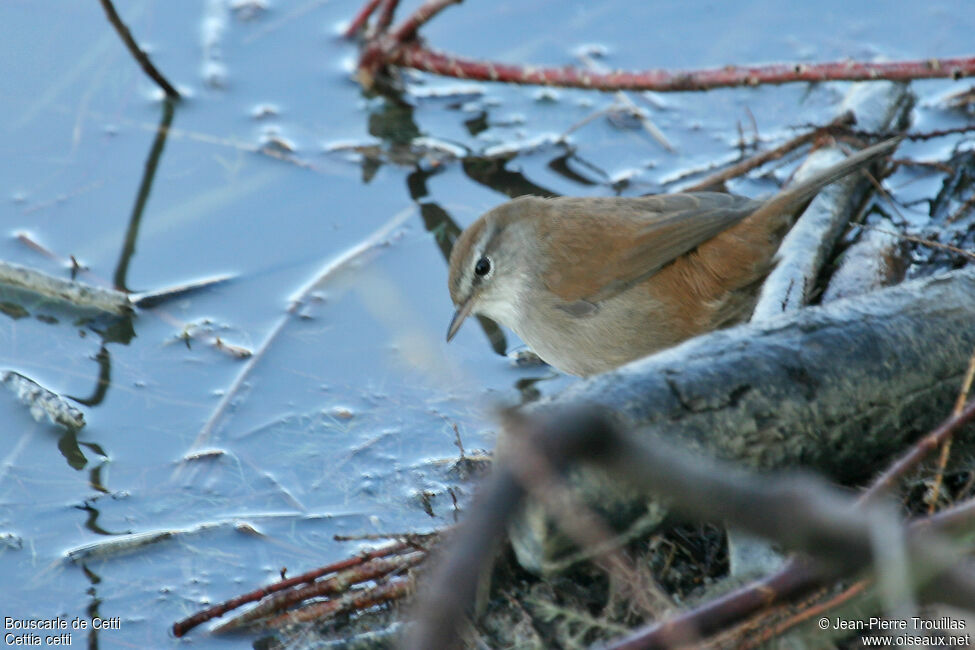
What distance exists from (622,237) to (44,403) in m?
2.82

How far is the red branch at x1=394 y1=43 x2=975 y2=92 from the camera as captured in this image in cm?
588

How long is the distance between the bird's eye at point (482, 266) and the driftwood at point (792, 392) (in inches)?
75.8

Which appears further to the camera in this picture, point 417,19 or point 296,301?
point 417,19

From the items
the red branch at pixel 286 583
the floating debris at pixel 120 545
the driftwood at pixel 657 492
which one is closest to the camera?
the driftwood at pixel 657 492

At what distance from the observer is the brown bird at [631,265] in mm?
4883

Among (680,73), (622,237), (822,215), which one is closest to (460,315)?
(622,237)

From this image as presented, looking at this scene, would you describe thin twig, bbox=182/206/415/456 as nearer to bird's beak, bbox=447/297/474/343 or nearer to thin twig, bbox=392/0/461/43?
bird's beak, bbox=447/297/474/343

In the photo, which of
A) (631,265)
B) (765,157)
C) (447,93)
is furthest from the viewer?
(447,93)

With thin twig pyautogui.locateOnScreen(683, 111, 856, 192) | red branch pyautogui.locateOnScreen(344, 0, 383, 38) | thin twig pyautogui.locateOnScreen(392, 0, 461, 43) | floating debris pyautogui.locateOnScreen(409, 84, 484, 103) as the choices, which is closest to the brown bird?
thin twig pyautogui.locateOnScreen(683, 111, 856, 192)

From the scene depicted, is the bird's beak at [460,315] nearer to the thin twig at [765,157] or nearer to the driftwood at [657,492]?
the thin twig at [765,157]

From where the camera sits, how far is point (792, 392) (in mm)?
3418

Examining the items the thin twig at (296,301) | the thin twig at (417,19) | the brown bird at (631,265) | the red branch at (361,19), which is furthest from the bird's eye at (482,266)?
the red branch at (361,19)

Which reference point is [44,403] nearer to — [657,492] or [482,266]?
[482,266]

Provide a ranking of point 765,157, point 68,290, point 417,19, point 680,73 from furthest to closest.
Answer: point 417,19
point 680,73
point 765,157
point 68,290
